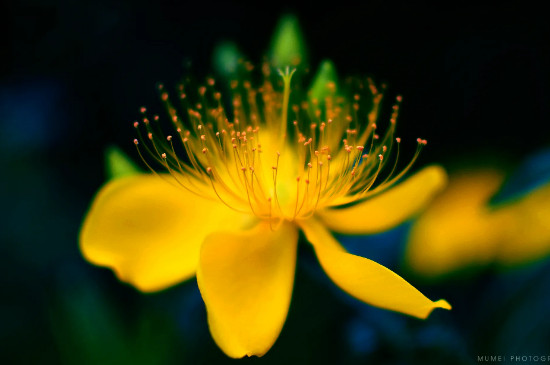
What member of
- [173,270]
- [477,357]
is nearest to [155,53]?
[173,270]

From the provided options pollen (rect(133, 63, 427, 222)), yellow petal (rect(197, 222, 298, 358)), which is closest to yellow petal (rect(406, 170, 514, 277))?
pollen (rect(133, 63, 427, 222))

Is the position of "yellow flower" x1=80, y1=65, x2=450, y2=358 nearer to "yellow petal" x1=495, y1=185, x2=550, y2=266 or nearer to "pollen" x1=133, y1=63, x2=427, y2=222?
"pollen" x1=133, y1=63, x2=427, y2=222

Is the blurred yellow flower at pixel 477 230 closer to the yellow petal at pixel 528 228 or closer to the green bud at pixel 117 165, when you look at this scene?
the yellow petal at pixel 528 228

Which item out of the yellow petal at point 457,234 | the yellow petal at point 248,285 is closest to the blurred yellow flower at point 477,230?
the yellow petal at point 457,234

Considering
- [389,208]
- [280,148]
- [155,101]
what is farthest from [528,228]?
[155,101]

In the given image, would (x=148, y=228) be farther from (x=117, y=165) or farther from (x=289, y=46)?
(x=289, y=46)

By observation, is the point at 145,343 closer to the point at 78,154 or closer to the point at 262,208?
the point at 262,208

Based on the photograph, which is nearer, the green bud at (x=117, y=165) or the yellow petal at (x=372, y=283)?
the yellow petal at (x=372, y=283)
